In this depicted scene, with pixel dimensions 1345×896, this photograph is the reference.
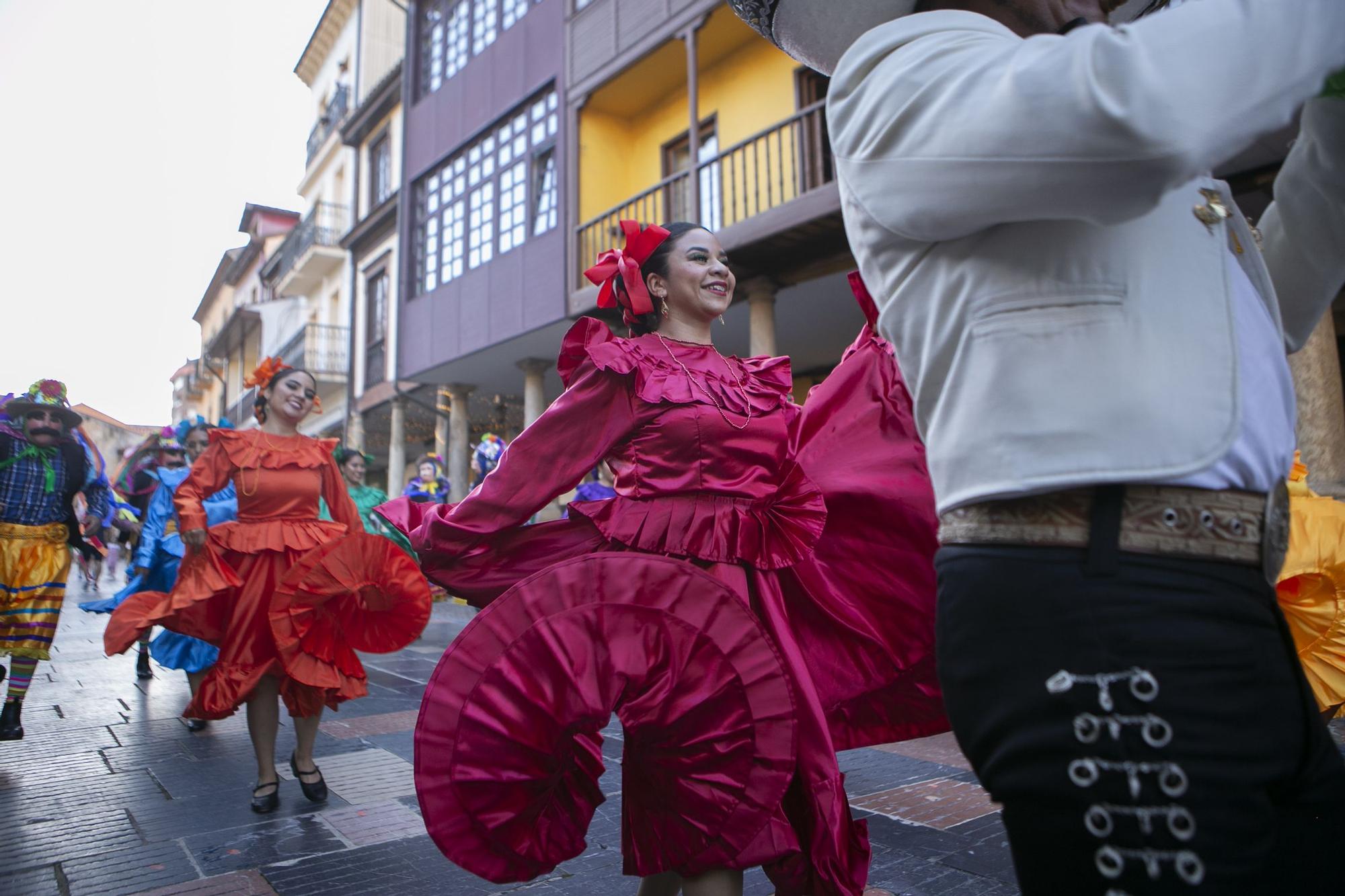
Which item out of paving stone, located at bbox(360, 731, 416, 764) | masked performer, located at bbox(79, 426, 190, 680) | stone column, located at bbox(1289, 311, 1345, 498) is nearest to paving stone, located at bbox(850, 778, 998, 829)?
paving stone, located at bbox(360, 731, 416, 764)

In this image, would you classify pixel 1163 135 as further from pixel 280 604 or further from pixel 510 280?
pixel 510 280

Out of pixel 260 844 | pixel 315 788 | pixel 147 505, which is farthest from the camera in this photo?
pixel 147 505

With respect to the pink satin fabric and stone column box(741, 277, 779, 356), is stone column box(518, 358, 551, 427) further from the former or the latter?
the pink satin fabric

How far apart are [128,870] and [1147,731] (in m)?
3.24

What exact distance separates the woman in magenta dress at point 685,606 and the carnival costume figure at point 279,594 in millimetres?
1462

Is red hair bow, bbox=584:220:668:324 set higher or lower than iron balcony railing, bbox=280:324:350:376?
lower

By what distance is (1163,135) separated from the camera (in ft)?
2.83

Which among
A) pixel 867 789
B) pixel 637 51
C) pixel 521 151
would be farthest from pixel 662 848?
pixel 521 151

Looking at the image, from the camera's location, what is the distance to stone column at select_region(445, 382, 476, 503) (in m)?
17.0

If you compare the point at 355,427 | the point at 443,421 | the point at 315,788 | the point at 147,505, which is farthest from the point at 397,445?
the point at 315,788

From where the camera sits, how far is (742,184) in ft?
37.4

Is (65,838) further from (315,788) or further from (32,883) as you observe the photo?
(315,788)

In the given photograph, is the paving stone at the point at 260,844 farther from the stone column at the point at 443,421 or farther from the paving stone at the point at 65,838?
the stone column at the point at 443,421

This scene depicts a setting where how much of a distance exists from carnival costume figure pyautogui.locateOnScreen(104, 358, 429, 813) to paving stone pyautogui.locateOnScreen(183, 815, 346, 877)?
249 millimetres
